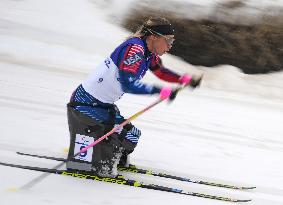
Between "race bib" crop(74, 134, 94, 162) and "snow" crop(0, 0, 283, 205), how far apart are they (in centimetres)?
29

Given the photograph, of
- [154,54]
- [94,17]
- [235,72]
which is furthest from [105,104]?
[94,17]

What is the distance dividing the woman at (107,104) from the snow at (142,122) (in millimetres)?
266

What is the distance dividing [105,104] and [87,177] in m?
0.73

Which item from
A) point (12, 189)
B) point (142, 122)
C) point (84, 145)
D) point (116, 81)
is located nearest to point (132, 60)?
point (116, 81)

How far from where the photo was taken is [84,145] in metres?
4.44

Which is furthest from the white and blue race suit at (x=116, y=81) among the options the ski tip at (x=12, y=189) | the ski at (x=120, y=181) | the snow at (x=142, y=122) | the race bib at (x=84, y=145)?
the ski tip at (x=12, y=189)

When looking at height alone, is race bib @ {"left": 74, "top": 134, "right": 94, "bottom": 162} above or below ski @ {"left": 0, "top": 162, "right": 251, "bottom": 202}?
above

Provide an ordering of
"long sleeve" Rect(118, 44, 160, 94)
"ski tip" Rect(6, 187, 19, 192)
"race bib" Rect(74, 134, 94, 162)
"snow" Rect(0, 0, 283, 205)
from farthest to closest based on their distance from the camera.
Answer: "race bib" Rect(74, 134, 94, 162)
"snow" Rect(0, 0, 283, 205)
"long sleeve" Rect(118, 44, 160, 94)
"ski tip" Rect(6, 187, 19, 192)

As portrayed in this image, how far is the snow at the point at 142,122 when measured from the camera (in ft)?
13.8

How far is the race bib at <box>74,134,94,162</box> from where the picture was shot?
442 centimetres

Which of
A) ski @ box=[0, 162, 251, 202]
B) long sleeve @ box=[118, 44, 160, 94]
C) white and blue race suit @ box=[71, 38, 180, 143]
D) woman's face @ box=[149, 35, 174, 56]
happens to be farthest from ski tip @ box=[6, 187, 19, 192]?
woman's face @ box=[149, 35, 174, 56]

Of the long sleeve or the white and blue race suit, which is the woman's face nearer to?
the white and blue race suit

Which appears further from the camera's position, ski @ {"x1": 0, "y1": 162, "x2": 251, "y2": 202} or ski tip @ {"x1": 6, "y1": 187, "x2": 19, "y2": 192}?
ski @ {"x1": 0, "y1": 162, "x2": 251, "y2": 202}

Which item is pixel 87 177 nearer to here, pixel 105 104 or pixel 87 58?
pixel 105 104
